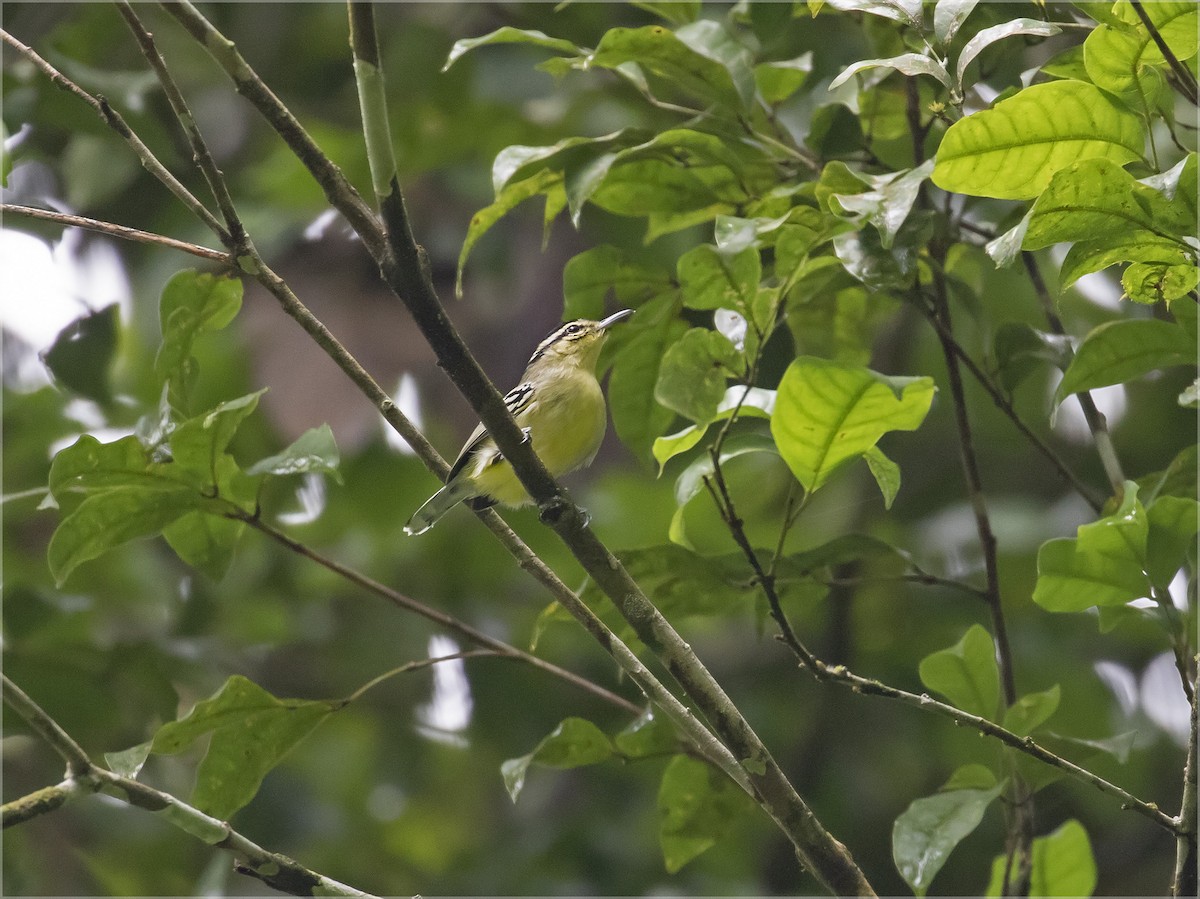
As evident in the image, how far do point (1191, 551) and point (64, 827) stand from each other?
5.21 metres

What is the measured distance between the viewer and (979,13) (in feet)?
8.45

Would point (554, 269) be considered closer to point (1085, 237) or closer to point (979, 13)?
point (979, 13)

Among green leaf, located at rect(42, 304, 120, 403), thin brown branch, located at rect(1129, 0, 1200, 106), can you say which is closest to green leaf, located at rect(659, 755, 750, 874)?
thin brown branch, located at rect(1129, 0, 1200, 106)

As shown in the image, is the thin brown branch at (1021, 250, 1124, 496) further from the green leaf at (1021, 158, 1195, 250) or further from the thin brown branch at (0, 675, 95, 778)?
the thin brown branch at (0, 675, 95, 778)

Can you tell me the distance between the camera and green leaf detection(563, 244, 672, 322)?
279 centimetres

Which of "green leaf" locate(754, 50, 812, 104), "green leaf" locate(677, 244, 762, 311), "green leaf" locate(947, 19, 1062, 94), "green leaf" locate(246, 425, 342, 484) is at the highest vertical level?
"green leaf" locate(947, 19, 1062, 94)

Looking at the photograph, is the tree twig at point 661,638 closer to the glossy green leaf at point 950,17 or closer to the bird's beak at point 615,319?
the glossy green leaf at point 950,17

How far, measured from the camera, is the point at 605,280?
9.20ft

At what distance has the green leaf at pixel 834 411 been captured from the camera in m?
2.01

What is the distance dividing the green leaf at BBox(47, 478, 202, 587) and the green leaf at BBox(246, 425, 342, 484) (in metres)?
0.19

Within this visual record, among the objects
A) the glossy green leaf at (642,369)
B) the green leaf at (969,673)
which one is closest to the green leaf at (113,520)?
→ the glossy green leaf at (642,369)

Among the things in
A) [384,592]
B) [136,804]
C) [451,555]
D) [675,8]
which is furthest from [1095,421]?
[451,555]

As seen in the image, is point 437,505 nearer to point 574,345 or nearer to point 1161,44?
point 574,345

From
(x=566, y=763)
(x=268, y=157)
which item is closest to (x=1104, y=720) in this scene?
A: (x=566, y=763)
